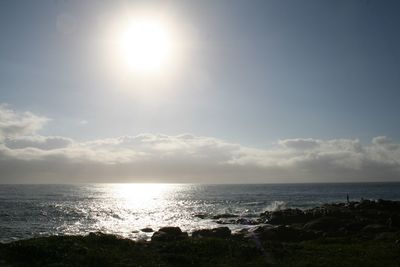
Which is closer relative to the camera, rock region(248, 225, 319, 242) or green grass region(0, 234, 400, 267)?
green grass region(0, 234, 400, 267)

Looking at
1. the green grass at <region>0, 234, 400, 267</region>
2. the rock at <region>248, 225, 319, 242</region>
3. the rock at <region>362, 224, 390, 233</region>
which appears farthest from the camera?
the rock at <region>362, 224, 390, 233</region>

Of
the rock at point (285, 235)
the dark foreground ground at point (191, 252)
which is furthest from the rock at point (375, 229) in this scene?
the rock at point (285, 235)

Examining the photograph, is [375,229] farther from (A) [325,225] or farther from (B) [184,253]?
(B) [184,253]

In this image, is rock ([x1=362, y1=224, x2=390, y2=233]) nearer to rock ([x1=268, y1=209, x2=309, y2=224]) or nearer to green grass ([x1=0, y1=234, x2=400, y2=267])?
green grass ([x1=0, y1=234, x2=400, y2=267])

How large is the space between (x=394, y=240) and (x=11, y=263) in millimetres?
27324

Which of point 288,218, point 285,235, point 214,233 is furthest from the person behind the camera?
point 288,218

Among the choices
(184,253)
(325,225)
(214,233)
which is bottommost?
(214,233)

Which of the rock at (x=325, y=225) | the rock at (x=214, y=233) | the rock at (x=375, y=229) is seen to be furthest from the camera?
the rock at (x=325, y=225)

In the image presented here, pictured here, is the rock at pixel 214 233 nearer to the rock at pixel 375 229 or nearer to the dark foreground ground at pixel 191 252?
the dark foreground ground at pixel 191 252

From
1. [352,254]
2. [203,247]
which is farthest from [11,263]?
[352,254]

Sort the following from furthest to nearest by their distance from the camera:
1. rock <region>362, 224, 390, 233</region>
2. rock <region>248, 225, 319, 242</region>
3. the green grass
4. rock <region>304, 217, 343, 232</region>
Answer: rock <region>304, 217, 343, 232</region> < rock <region>362, 224, 390, 233</region> < rock <region>248, 225, 319, 242</region> < the green grass

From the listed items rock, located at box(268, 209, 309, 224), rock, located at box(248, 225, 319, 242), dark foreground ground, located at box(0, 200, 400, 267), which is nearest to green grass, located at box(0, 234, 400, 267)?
dark foreground ground, located at box(0, 200, 400, 267)

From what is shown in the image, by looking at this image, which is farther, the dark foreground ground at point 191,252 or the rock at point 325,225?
the rock at point 325,225

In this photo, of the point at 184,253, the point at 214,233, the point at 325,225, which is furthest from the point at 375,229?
A: the point at 184,253
